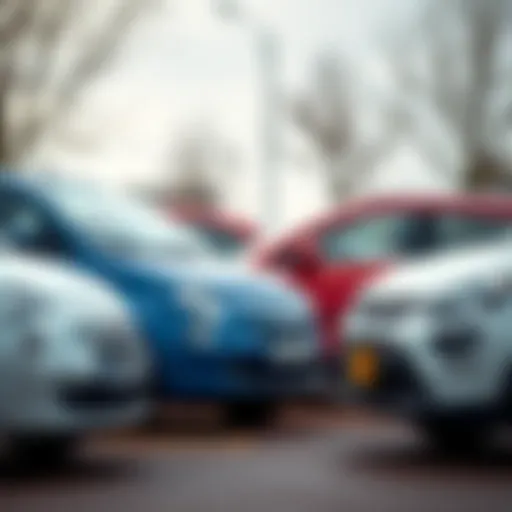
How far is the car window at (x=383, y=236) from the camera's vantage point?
42.7ft

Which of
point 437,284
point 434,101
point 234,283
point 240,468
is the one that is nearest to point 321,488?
point 240,468

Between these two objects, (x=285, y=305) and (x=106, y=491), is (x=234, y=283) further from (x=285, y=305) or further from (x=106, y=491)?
(x=106, y=491)

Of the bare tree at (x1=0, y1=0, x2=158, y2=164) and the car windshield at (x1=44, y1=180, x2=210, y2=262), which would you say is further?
the bare tree at (x1=0, y1=0, x2=158, y2=164)

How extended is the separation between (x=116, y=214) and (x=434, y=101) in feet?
90.6

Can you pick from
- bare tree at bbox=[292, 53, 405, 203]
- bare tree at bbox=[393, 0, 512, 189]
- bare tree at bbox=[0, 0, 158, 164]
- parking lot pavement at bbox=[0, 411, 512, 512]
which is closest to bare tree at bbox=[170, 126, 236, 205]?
bare tree at bbox=[292, 53, 405, 203]

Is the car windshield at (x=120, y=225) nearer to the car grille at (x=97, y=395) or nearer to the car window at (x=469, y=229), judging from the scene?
the car grille at (x=97, y=395)

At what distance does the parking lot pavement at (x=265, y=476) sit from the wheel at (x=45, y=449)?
11 cm

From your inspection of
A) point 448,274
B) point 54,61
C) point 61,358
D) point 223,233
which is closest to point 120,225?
point 448,274

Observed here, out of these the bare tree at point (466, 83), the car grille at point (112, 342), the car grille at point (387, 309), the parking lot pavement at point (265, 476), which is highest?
the bare tree at point (466, 83)

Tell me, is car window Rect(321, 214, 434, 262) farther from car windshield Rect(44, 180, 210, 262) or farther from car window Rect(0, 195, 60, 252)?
car window Rect(0, 195, 60, 252)

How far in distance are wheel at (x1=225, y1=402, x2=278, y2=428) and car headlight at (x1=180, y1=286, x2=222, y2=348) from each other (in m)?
0.68

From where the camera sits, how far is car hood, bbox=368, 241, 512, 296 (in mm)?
9438

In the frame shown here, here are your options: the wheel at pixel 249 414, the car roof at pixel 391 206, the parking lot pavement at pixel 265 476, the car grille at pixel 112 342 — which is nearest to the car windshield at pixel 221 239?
the car roof at pixel 391 206

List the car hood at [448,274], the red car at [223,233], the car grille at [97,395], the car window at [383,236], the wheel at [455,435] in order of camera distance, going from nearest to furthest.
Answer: the car grille at [97,395]
the car hood at [448,274]
the wheel at [455,435]
the car window at [383,236]
the red car at [223,233]
